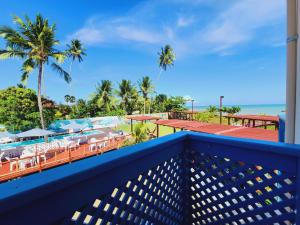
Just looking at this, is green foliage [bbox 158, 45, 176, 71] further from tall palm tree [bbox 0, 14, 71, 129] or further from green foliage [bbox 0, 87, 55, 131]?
green foliage [bbox 0, 87, 55, 131]

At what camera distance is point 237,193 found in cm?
152

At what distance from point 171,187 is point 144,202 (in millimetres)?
408

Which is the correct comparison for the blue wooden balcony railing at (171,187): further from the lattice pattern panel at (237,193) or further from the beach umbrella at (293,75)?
the beach umbrella at (293,75)

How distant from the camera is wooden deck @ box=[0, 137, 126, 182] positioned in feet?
23.9

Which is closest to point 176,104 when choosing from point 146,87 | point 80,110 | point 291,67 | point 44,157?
point 146,87

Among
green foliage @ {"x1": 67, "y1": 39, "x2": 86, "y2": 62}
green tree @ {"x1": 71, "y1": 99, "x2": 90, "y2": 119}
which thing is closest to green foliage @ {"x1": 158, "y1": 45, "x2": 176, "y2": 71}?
green foliage @ {"x1": 67, "y1": 39, "x2": 86, "y2": 62}

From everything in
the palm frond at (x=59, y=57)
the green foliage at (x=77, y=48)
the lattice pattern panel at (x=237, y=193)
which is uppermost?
the green foliage at (x=77, y=48)

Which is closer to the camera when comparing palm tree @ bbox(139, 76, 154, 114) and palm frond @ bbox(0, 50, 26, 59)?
palm frond @ bbox(0, 50, 26, 59)

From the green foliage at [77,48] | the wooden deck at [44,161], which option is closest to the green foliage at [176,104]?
the green foliage at [77,48]

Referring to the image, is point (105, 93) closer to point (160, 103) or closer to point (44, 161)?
point (160, 103)

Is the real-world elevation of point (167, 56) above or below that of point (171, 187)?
above

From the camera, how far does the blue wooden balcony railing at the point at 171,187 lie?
73cm

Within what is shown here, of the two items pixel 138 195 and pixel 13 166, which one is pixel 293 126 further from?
pixel 13 166

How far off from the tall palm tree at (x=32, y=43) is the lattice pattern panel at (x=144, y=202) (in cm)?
1408
